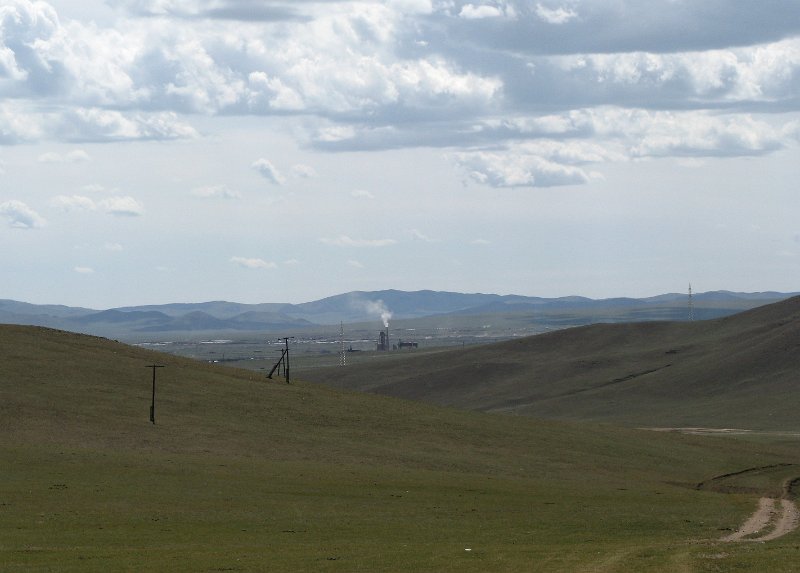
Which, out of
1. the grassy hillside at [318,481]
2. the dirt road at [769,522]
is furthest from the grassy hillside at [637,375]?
the dirt road at [769,522]

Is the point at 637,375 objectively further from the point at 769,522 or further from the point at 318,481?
the point at 769,522

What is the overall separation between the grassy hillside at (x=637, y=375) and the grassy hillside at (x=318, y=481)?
39363 millimetres

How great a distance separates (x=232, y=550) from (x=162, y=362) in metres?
55.4

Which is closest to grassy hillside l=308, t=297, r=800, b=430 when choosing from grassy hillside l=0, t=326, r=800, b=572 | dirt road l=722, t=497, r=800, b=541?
grassy hillside l=0, t=326, r=800, b=572

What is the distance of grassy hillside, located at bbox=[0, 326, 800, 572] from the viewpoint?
37.1m

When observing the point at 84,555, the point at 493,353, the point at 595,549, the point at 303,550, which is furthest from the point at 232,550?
the point at 493,353

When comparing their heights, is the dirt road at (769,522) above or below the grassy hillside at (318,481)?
below

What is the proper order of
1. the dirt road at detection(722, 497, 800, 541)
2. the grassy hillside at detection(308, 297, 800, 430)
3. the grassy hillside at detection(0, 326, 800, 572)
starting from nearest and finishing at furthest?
1. the grassy hillside at detection(0, 326, 800, 572)
2. the dirt road at detection(722, 497, 800, 541)
3. the grassy hillside at detection(308, 297, 800, 430)

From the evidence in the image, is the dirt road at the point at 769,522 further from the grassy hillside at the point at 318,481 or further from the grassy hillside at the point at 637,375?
the grassy hillside at the point at 637,375

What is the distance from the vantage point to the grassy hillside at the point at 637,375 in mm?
136375

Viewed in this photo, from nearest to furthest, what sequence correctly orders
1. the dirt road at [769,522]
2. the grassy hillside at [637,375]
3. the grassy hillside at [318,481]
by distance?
the grassy hillside at [318,481]
the dirt road at [769,522]
the grassy hillside at [637,375]

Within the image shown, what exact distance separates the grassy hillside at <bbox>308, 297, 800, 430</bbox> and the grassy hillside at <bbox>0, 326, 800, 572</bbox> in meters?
39.4

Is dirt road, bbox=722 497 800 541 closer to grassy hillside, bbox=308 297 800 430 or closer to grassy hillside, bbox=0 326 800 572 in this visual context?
grassy hillside, bbox=0 326 800 572

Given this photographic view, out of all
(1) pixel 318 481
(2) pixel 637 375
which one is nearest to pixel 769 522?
(1) pixel 318 481
